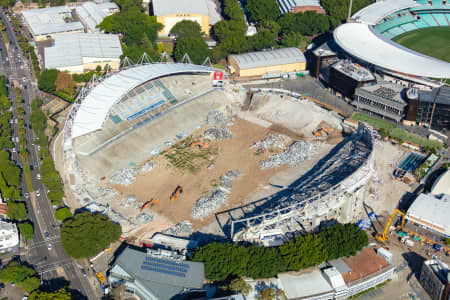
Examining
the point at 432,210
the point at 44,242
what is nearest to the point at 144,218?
the point at 44,242

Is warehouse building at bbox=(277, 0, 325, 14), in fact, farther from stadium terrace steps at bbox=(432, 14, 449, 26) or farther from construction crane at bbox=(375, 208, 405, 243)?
construction crane at bbox=(375, 208, 405, 243)

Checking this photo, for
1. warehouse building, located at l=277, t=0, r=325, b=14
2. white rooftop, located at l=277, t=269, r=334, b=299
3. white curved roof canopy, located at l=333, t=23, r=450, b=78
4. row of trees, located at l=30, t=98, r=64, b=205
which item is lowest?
white rooftop, located at l=277, t=269, r=334, b=299

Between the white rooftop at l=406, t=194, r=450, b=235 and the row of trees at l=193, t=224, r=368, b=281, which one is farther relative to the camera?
the white rooftop at l=406, t=194, r=450, b=235

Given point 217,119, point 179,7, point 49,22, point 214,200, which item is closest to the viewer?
point 214,200

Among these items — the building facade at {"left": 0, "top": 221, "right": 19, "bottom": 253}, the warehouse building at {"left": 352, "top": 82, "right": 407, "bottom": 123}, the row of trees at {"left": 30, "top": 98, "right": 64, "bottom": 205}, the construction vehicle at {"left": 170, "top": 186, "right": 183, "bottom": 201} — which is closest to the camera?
the building facade at {"left": 0, "top": 221, "right": 19, "bottom": 253}

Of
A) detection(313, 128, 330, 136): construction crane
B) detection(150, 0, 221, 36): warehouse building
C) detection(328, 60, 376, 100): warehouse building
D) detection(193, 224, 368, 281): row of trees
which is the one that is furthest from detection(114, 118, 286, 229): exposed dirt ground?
detection(150, 0, 221, 36): warehouse building

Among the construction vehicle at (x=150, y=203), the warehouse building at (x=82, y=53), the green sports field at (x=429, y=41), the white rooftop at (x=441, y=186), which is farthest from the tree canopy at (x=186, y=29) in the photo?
the white rooftop at (x=441, y=186)

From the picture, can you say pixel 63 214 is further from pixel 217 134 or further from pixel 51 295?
pixel 217 134
